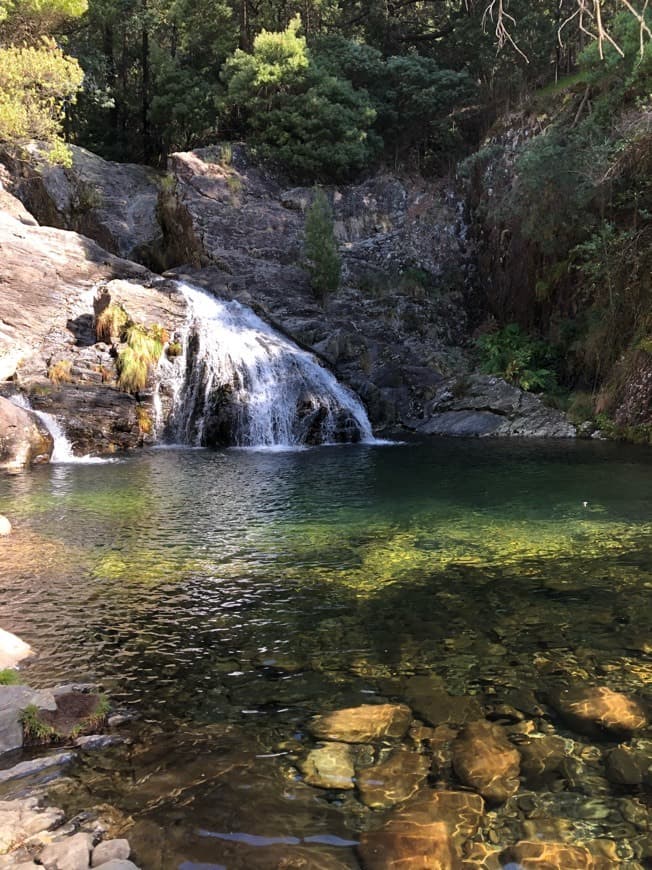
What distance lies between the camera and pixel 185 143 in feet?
113

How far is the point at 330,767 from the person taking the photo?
3.42m

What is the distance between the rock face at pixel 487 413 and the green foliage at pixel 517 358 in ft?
1.30

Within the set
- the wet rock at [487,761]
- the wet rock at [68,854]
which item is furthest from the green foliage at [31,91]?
the wet rock at [487,761]

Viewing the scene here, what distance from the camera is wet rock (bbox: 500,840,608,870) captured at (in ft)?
8.91

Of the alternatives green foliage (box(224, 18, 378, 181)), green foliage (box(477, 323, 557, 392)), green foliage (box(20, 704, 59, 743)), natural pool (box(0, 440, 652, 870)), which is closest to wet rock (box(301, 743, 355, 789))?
natural pool (box(0, 440, 652, 870))

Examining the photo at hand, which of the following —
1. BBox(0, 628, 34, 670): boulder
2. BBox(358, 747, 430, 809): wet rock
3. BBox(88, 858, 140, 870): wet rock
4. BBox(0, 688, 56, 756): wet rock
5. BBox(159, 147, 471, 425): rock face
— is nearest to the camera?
BBox(88, 858, 140, 870): wet rock

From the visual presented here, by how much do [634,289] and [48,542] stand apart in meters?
16.9

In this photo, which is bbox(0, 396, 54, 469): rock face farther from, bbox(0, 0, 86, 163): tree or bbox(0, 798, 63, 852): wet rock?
bbox(0, 798, 63, 852): wet rock

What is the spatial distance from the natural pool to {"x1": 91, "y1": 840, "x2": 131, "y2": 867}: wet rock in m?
0.13

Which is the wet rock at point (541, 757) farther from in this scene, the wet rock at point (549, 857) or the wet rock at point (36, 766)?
the wet rock at point (36, 766)

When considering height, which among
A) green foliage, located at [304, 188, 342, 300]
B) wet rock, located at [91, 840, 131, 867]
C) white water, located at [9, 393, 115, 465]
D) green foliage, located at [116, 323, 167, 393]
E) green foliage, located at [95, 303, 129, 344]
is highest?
green foliage, located at [304, 188, 342, 300]

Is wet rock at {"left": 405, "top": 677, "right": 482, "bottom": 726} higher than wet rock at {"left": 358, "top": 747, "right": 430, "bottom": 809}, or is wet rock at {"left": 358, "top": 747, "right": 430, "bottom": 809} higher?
wet rock at {"left": 405, "top": 677, "right": 482, "bottom": 726}

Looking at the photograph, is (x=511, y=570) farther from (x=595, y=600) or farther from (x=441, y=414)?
(x=441, y=414)

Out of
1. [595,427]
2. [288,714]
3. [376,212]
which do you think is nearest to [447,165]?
[376,212]
